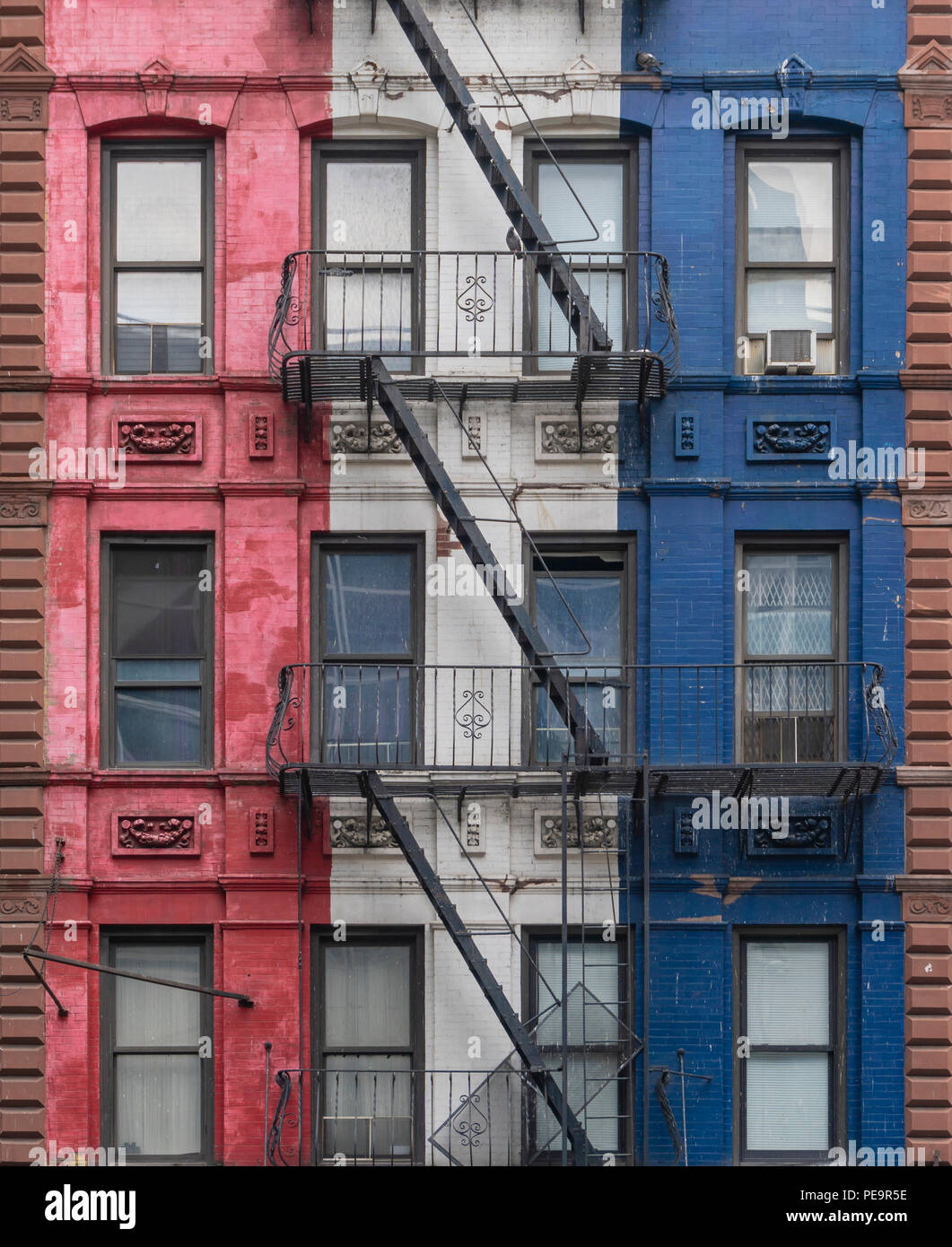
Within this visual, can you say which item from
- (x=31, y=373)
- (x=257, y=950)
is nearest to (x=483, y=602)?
(x=257, y=950)

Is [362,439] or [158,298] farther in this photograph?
[158,298]

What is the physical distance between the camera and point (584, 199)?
1452 cm

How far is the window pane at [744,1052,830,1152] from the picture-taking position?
1376cm

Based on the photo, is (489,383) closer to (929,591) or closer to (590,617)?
(590,617)

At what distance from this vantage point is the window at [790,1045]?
1376 cm

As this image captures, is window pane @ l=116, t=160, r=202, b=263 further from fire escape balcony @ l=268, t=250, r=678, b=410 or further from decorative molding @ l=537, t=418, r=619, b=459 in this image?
decorative molding @ l=537, t=418, r=619, b=459

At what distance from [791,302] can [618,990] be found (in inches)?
238

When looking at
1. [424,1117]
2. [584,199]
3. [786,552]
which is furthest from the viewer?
[584,199]

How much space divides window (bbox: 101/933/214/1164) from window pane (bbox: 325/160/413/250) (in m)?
6.10

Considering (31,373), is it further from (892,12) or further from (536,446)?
(892,12)

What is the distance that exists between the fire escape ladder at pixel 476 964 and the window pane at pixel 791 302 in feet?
17.0

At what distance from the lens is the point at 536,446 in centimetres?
1411

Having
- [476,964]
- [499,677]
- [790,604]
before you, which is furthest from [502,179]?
[476,964]

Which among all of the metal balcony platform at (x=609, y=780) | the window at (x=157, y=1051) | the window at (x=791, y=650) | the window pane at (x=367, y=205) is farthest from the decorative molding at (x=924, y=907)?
the window pane at (x=367, y=205)
